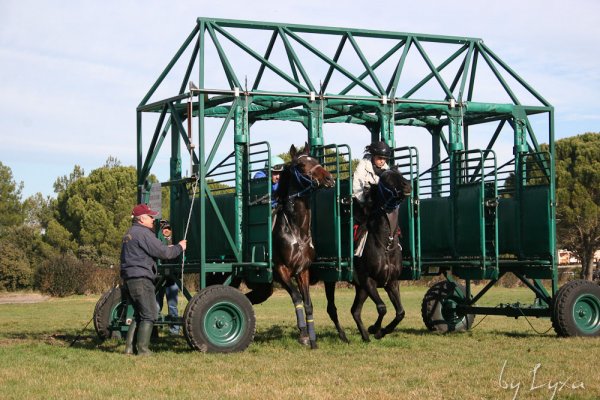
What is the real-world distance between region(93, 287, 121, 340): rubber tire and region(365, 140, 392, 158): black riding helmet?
442 centimetres

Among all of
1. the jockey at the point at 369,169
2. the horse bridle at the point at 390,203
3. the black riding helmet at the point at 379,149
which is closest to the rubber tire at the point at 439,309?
the horse bridle at the point at 390,203

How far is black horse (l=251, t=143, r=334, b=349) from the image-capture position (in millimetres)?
13984

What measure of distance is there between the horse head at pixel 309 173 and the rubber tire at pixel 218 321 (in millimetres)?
1828

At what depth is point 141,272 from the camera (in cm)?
1312

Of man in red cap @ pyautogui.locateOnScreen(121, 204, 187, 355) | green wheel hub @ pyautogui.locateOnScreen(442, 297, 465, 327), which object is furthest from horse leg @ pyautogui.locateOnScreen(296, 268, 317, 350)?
green wheel hub @ pyautogui.locateOnScreen(442, 297, 465, 327)

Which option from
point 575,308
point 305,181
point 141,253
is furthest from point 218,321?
point 575,308

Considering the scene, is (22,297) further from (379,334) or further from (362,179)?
(362,179)

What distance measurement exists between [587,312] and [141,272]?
23.6ft

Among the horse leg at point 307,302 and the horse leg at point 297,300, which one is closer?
the horse leg at point 307,302

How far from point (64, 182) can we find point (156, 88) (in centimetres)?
6470

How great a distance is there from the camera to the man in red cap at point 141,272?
13016 mm

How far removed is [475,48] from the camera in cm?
1747

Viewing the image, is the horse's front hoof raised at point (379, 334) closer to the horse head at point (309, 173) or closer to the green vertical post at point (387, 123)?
the horse head at point (309, 173)
